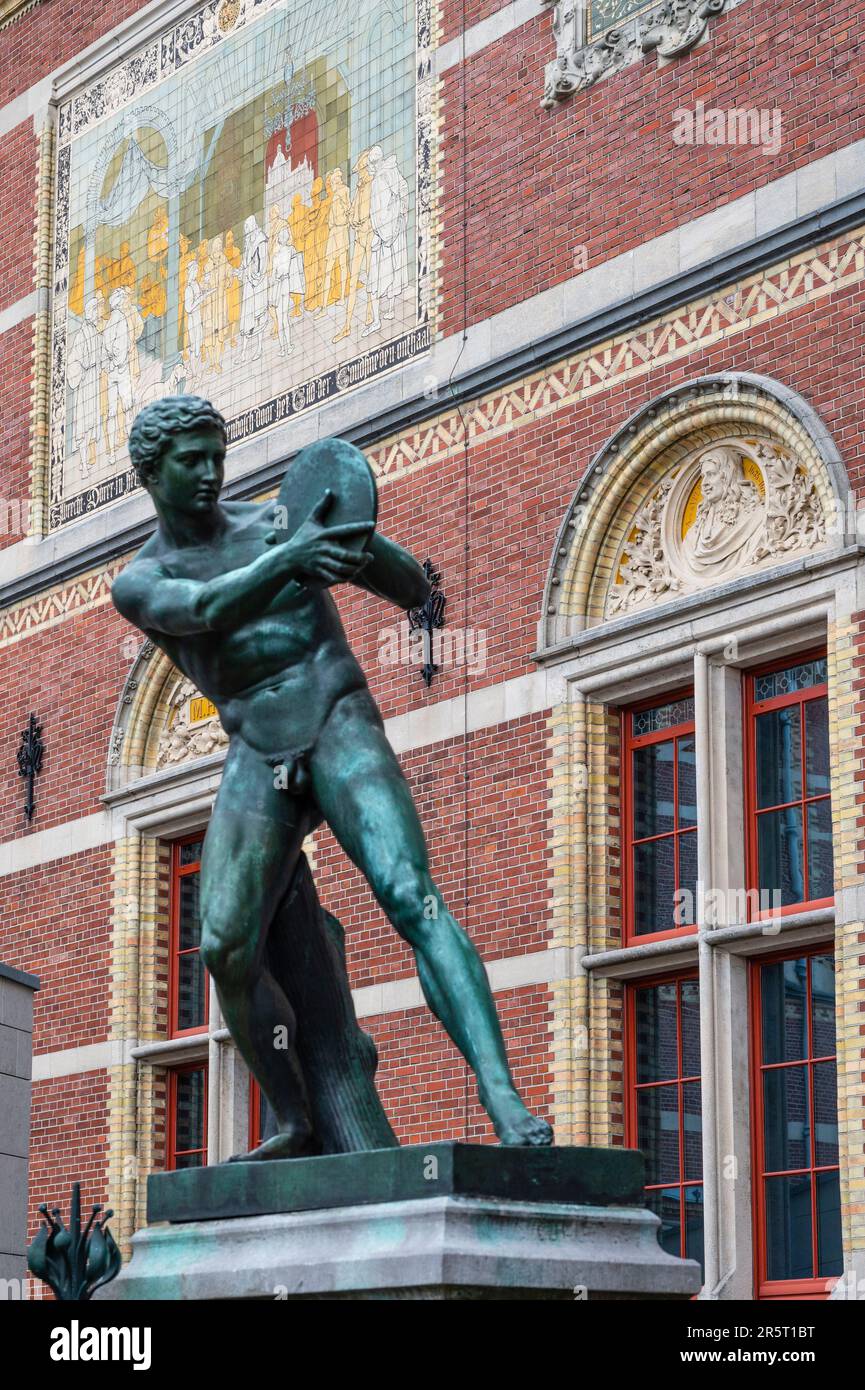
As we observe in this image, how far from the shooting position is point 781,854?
12078 millimetres

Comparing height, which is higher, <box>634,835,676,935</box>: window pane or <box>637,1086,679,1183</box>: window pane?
<box>634,835,676,935</box>: window pane

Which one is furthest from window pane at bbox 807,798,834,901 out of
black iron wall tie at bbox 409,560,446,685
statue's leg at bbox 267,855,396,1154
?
statue's leg at bbox 267,855,396,1154

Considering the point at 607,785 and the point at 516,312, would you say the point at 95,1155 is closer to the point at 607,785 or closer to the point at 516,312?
the point at 607,785

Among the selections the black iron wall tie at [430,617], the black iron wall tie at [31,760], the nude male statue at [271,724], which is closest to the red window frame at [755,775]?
the black iron wall tie at [430,617]

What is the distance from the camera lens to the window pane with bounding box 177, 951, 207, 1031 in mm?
16328

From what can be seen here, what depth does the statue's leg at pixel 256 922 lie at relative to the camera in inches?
273

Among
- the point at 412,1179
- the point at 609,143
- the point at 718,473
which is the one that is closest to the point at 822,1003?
the point at 718,473

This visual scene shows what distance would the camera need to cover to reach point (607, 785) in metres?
13.0

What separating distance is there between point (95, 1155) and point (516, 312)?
6258 mm

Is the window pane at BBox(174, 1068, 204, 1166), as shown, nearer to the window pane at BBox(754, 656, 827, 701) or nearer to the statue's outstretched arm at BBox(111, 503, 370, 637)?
the window pane at BBox(754, 656, 827, 701)

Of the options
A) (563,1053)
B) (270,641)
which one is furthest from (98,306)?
(270,641)

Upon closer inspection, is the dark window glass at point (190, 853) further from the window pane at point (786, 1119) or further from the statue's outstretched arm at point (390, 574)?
the statue's outstretched arm at point (390, 574)

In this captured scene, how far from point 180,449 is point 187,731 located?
30.5 feet

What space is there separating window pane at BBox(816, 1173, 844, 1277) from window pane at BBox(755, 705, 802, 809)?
1.83 meters
